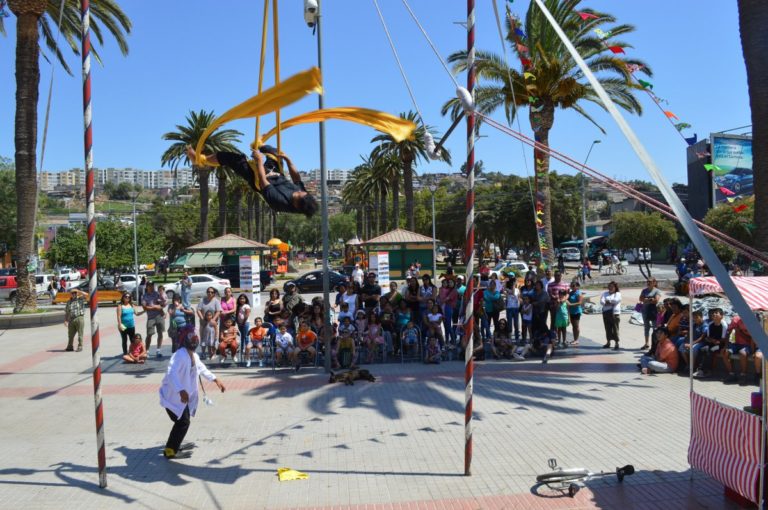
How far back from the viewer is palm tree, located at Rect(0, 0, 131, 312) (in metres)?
21.5

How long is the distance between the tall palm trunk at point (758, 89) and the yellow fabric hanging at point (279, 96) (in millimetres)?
10737

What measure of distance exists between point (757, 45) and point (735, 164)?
105 ft

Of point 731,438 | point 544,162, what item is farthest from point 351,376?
point 544,162

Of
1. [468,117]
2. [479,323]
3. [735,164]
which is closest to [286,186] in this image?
[468,117]

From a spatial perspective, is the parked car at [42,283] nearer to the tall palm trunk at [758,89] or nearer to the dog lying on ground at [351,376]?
the dog lying on ground at [351,376]

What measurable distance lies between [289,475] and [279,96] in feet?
13.9

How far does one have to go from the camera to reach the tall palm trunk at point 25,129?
21.5m

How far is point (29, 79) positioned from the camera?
2198 centimetres

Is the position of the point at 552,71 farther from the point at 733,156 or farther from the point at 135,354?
the point at 733,156

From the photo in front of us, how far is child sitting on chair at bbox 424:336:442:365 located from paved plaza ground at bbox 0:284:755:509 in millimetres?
275

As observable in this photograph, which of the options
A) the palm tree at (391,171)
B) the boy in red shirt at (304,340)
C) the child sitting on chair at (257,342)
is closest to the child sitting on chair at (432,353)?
the boy in red shirt at (304,340)

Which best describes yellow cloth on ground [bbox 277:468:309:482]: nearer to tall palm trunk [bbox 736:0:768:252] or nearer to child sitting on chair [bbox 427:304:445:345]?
child sitting on chair [bbox 427:304:445:345]

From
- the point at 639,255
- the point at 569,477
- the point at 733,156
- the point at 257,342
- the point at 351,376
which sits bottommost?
the point at 569,477

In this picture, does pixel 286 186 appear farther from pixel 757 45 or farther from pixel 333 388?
pixel 757 45
